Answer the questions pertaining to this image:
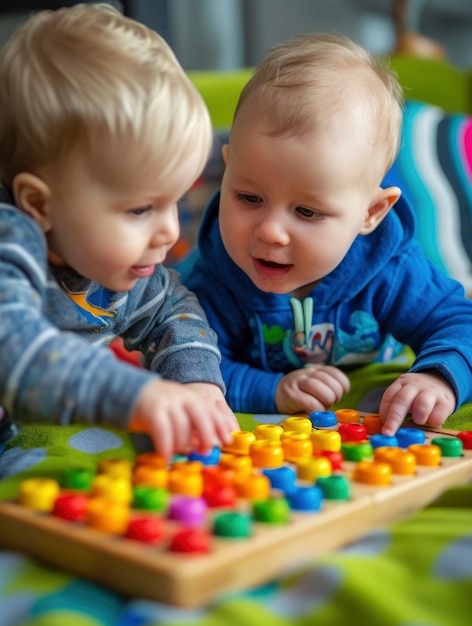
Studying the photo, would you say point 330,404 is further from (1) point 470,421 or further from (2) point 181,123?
(2) point 181,123

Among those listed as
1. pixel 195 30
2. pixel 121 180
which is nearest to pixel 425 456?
pixel 121 180

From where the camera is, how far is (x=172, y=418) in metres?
0.63

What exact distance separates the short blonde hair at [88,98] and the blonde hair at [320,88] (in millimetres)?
219

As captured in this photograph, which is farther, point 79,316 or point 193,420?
point 79,316

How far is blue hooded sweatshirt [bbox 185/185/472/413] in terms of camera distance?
1.09m

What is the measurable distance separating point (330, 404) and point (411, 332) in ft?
0.56

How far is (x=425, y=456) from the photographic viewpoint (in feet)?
2.45

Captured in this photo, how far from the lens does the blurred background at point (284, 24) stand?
3221mm

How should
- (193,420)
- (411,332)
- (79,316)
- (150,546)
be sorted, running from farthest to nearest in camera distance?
1. (411,332)
2. (79,316)
3. (193,420)
4. (150,546)

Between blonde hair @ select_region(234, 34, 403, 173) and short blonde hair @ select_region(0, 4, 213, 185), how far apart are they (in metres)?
0.22

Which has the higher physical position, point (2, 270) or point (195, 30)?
point (2, 270)

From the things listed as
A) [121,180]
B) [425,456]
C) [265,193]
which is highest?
[121,180]

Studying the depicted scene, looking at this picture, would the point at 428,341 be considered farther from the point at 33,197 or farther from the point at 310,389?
the point at 33,197

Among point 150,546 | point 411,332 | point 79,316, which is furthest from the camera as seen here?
point 411,332
